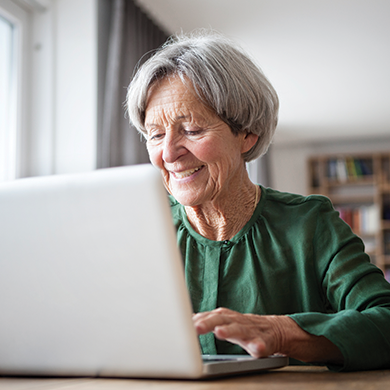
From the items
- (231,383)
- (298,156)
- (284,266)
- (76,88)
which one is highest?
(298,156)

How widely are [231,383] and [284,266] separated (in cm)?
49

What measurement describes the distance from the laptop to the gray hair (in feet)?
Answer: 2.05

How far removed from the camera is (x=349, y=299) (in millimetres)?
920

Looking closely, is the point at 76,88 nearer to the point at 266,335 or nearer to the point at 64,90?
the point at 64,90

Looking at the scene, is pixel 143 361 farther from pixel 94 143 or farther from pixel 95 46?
pixel 95 46

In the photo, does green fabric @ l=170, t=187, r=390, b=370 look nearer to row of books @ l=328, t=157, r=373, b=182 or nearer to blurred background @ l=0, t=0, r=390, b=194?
blurred background @ l=0, t=0, r=390, b=194

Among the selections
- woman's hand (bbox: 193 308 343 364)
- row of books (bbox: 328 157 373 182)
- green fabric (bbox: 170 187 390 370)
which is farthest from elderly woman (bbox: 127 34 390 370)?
row of books (bbox: 328 157 373 182)

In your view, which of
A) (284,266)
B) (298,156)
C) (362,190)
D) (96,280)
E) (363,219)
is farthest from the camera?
(298,156)

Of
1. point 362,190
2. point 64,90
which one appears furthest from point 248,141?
point 362,190

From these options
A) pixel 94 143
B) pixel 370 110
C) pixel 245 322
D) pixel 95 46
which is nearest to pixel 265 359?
pixel 245 322

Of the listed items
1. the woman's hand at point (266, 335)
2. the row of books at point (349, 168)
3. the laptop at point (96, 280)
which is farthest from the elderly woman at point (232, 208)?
the row of books at point (349, 168)

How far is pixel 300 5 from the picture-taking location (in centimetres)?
331

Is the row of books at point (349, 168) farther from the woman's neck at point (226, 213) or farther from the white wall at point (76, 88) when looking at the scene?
the woman's neck at point (226, 213)

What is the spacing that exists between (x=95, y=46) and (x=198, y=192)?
1822 mm
